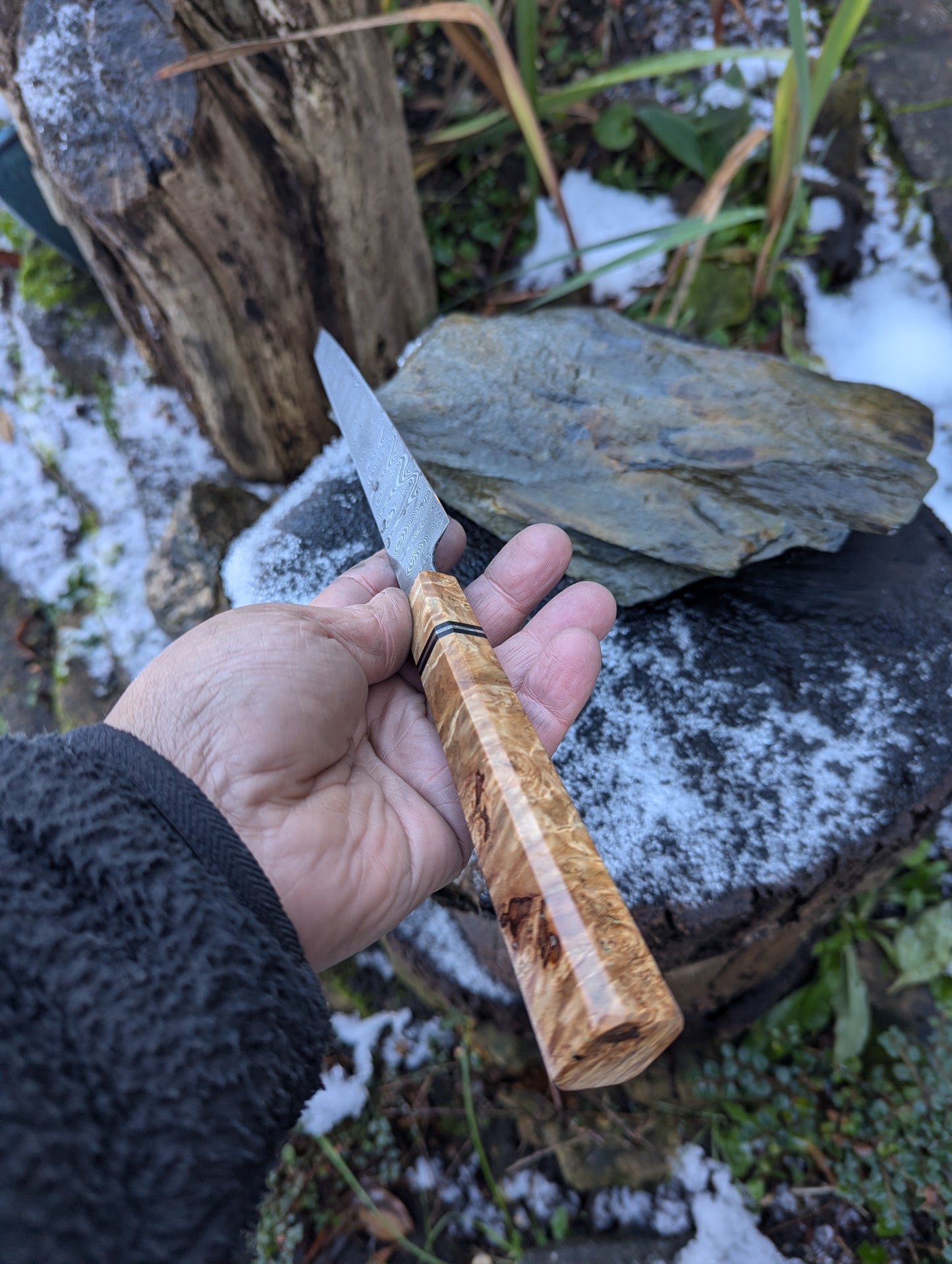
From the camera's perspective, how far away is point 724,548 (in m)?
1.38

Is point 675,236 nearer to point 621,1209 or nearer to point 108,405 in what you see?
point 108,405

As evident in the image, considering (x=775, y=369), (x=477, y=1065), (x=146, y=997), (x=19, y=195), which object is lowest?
(x=477, y=1065)

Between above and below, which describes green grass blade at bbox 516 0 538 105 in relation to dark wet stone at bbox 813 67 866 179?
above

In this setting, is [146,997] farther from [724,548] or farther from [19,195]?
[19,195]

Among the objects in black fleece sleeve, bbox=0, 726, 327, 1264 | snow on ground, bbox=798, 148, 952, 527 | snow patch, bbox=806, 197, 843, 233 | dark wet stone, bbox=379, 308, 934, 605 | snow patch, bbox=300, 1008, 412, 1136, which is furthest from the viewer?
snow patch, bbox=806, 197, 843, 233

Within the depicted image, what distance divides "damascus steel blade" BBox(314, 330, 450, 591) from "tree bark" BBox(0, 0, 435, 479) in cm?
37

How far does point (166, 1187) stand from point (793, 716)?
106 centimetres

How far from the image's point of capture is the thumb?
1.20 metres

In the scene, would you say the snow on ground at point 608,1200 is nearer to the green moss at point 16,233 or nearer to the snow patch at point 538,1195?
the snow patch at point 538,1195

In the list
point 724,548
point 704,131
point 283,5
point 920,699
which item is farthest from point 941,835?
point 283,5

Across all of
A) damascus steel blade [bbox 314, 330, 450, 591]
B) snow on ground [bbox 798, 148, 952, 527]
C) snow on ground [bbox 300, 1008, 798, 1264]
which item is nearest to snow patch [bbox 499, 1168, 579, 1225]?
snow on ground [bbox 300, 1008, 798, 1264]

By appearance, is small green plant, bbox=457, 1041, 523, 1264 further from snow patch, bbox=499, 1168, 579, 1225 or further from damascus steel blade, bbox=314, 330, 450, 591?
damascus steel blade, bbox=314, 330, 450, 591

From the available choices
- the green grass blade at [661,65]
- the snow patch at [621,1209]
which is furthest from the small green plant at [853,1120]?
the green grass blade at [661,65]

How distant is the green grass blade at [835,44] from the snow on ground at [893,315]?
0.61 meters
